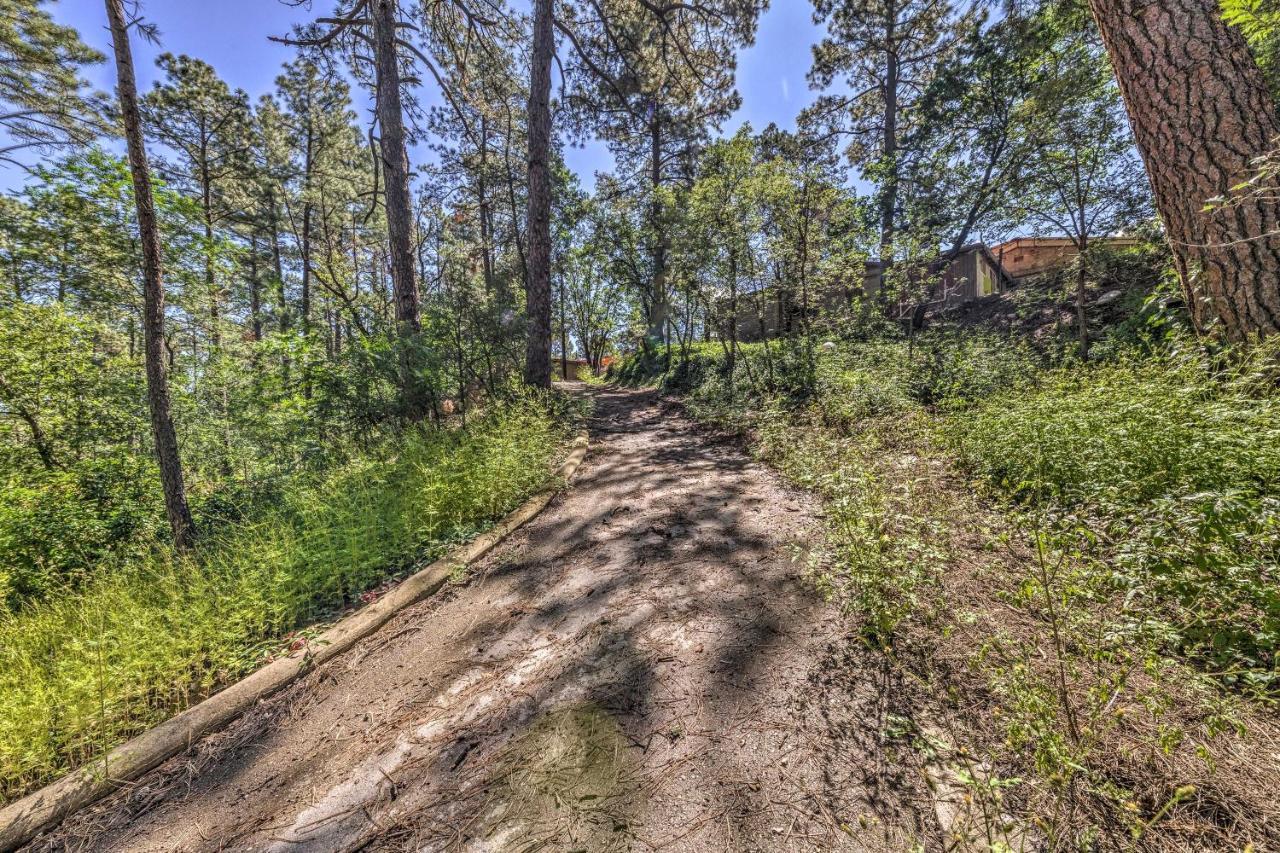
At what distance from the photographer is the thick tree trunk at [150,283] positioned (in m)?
3.32

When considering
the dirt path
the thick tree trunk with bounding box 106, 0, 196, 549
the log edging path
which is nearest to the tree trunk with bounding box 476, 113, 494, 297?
the thick tree trunk with bounding box 106, 0, 196, 549

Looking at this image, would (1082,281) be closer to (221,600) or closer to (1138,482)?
(1138,482)

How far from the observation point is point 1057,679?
1438mm

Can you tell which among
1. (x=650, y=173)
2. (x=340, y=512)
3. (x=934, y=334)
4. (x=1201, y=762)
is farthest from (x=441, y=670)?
(x=650, y=173)

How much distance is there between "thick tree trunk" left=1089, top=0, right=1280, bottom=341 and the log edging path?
5749 millimetres

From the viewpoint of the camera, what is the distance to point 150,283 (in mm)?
3453

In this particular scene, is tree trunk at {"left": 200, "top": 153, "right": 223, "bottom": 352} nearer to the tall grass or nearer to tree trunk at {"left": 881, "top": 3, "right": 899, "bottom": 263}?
the tall grass

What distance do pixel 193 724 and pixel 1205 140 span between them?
699 cm

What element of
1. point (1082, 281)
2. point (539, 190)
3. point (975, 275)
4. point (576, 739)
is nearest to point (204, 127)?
point (539, 190)

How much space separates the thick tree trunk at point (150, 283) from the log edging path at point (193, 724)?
2.60 metres

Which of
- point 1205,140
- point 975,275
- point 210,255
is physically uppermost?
point 975,275

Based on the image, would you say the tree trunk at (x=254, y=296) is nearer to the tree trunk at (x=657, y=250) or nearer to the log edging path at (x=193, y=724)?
the tree trunk at (x=657, y=250)

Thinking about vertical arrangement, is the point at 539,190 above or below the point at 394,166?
below

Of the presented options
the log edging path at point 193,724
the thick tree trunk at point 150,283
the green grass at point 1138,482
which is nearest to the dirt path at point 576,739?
the log edging path at point 193,724
